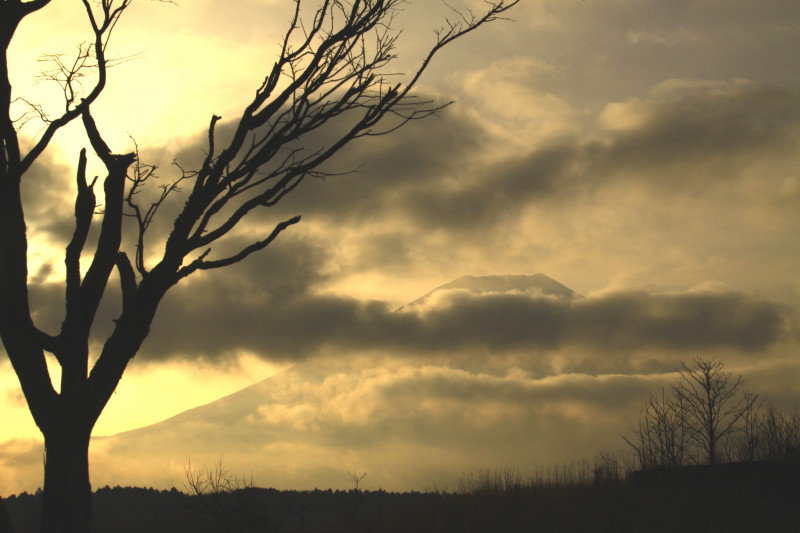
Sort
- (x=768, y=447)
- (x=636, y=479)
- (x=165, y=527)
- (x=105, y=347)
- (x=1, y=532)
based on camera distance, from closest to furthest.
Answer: (x=1, y=532) → (x=105, y=347) → (x=636, y=479) → (x=768, y=447) → (x=165, y=527)

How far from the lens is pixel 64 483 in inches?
247

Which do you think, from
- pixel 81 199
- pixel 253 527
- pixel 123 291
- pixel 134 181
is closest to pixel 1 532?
pixel 123 291

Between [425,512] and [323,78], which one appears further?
[425,512]

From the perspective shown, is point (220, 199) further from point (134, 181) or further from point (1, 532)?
point (1, 532)

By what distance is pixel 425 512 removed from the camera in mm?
27047

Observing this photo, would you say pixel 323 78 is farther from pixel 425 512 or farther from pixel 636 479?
pixel 425 512

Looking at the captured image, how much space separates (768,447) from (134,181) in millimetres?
24479

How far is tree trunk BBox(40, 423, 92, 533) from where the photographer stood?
245 inches

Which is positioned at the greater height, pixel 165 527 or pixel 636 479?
pixel 636 479

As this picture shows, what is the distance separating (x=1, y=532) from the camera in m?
5.98

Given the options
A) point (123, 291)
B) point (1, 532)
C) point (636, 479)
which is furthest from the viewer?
point (636, 479)

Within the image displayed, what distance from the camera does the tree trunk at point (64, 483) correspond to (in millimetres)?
6223

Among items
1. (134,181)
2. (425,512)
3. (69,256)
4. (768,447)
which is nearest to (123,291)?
(69,256)

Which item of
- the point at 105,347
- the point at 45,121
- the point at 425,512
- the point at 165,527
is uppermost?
the point at 45,121
